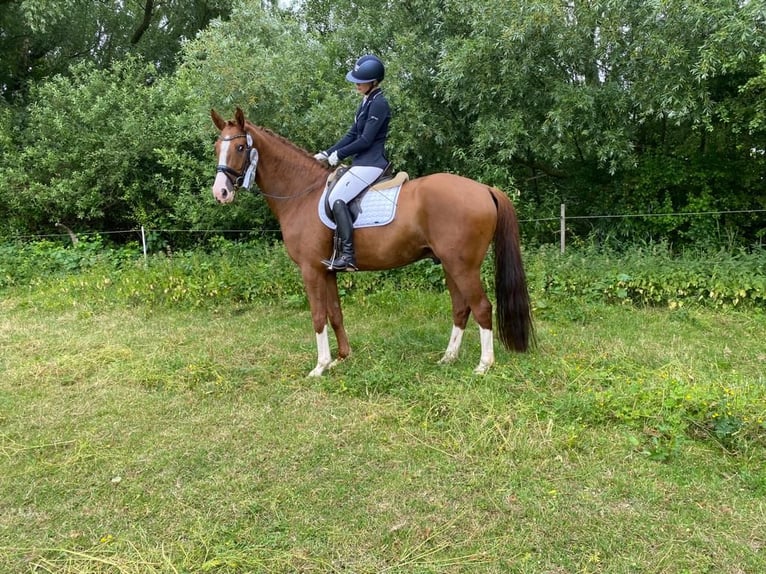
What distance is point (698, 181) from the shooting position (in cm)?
716

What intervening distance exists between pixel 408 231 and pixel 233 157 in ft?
5.19

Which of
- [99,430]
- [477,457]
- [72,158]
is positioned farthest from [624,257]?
[72,158]

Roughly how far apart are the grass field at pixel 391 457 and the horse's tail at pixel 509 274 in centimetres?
38

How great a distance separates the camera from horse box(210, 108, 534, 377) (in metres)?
4.07

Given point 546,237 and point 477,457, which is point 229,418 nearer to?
point 477,457

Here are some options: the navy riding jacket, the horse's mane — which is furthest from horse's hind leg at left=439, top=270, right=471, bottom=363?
the horse's mane

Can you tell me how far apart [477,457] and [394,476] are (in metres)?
0.54

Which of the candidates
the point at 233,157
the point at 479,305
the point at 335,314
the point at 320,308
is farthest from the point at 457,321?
the point at 233,157

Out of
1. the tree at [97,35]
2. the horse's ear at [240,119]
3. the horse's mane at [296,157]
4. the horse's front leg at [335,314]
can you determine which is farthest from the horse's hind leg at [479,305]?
the tree at [97,35]

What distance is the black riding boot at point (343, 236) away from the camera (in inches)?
165

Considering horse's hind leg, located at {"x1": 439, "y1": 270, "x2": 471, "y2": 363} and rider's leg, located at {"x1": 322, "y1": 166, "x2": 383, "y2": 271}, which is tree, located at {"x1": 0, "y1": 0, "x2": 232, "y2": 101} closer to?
rider's leg, located at {"x1": 322, "y1": 166, "x2": 383, "y2": 271}

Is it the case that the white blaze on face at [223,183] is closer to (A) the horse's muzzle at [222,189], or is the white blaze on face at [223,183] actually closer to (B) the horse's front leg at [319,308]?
(A) the horse's muzzle at [222,189]

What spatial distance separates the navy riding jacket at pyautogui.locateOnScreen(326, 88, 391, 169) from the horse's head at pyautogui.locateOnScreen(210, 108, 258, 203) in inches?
27.4

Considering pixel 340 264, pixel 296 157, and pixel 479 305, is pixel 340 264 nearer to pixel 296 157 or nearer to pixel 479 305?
pixel 296 157
